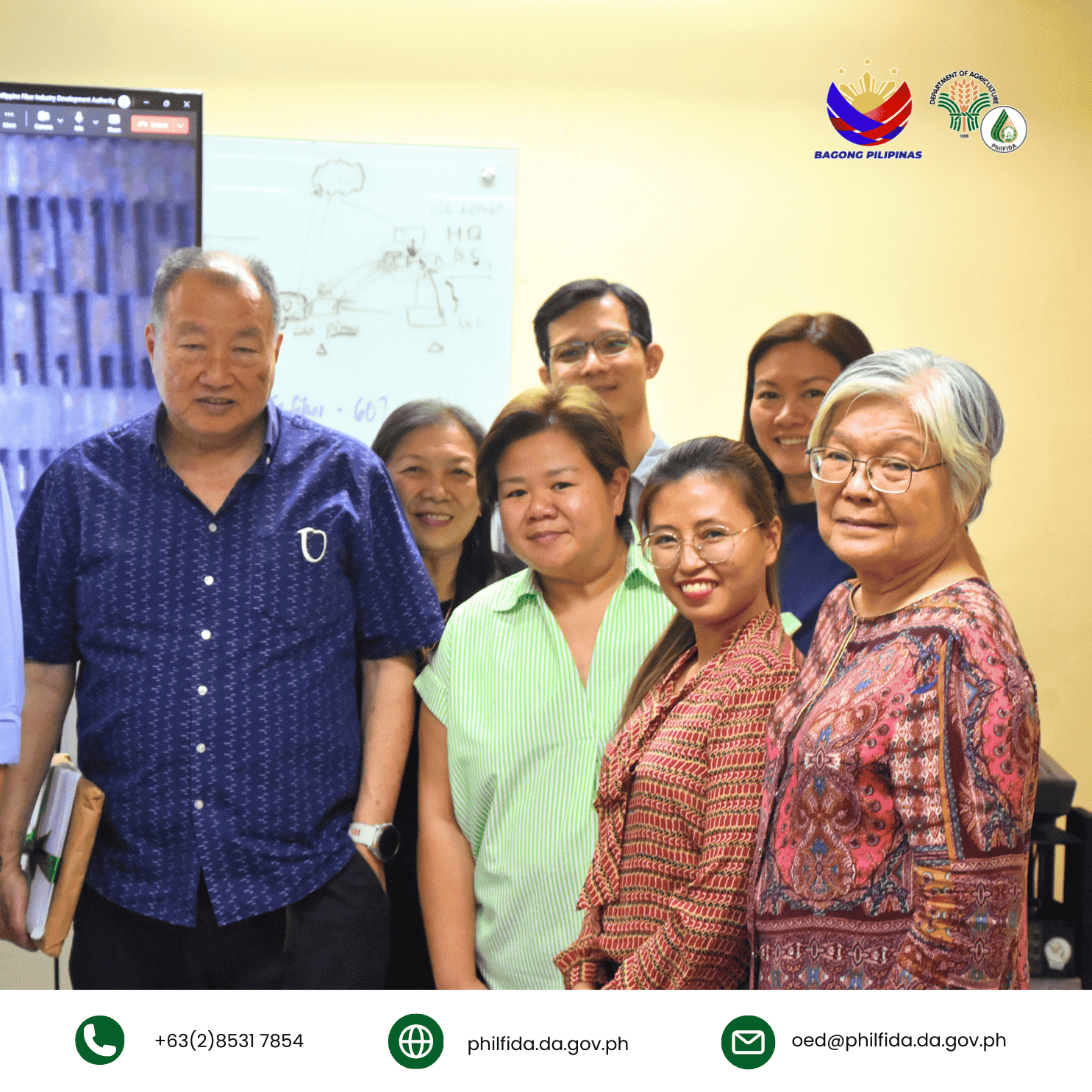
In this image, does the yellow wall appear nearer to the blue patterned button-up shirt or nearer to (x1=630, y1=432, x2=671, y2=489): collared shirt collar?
(x1=630, y1=432, x2=671, y2=489): collared shirt collar

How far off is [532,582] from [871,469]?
549 mm

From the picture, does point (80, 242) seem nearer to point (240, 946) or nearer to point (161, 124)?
point (161, 124)

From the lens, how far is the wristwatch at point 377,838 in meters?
1.48

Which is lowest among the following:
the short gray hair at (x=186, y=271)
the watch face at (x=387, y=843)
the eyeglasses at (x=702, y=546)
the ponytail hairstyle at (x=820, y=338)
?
the watch face at (x=387, y=843)

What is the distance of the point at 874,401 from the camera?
1.06 metres

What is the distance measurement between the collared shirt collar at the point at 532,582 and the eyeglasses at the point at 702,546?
14 centimetres

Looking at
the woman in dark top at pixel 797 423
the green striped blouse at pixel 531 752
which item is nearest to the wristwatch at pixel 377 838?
the green striped blouse at pixel 531 752

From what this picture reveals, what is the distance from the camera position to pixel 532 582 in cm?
146

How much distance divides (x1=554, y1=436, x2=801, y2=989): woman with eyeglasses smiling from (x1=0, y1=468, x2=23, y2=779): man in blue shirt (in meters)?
0.74

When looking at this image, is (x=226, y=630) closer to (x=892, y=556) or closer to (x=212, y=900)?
(x=212, y=900)
